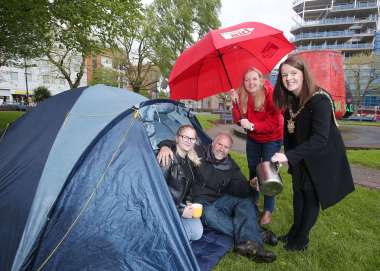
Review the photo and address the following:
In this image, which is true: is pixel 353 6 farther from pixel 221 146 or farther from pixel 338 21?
pixel 221 146

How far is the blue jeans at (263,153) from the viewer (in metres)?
3.75

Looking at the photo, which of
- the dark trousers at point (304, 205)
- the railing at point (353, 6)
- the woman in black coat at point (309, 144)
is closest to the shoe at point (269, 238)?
the dark trousers at point (304, 205)

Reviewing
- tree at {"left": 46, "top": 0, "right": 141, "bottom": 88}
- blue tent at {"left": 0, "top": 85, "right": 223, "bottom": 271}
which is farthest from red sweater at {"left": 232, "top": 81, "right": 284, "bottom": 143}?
tree at {"left": 46, "top": 0, "right": 141, "bottom": 88}

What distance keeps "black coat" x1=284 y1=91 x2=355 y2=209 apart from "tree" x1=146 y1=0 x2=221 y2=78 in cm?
2327

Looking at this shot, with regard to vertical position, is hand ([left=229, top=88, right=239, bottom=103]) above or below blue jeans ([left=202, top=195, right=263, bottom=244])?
above

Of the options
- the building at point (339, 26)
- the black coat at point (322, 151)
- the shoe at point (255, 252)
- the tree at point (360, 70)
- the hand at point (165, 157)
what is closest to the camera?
the black coat at point (322, 151)

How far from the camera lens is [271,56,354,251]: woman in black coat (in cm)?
271

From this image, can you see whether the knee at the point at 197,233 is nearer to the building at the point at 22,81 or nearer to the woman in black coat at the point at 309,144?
the woman in black coat at the point at 309,144

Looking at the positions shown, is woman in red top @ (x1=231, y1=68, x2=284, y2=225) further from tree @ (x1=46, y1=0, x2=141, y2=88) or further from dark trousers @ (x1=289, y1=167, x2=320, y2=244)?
tree @ (x1=46, y1=0, x2=141, y2=88)

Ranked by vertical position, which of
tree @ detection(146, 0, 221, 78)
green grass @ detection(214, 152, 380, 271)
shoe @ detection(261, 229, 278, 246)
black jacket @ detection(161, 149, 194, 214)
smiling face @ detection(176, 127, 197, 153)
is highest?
tree @ detection(146, 0, 221, 78)

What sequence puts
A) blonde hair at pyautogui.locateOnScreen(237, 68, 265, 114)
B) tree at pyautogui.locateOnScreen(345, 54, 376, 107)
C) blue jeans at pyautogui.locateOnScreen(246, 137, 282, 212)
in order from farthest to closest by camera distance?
A: tree at pyautogui.locateOnScreen(345, 54, 376, 107) < blue jeans at pyautogui.locateOnScreen(246, 137, 282, 212) < blonde hair at pyautogui.locateOnScreen(237, 68, 265, 114)

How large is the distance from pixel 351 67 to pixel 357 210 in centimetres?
3462

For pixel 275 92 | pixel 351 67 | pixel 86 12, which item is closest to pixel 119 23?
pixel 86 12

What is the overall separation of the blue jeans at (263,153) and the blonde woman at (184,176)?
0.89m
